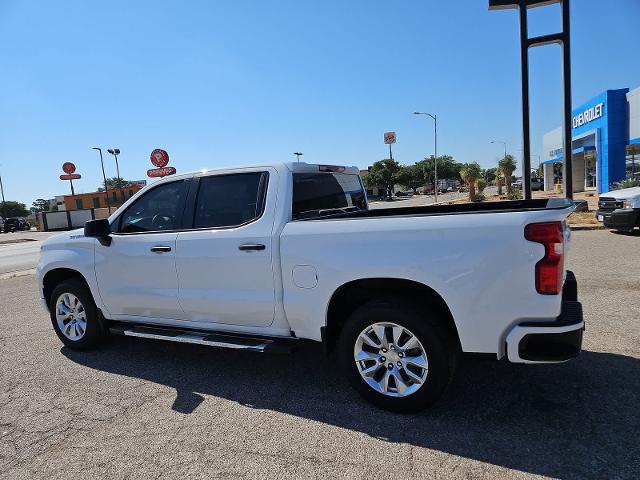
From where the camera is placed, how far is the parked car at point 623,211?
37.3ft

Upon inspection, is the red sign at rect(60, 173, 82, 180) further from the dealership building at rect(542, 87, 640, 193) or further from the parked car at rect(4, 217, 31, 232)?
the dealership building at rect(542, 87, 640, 193)

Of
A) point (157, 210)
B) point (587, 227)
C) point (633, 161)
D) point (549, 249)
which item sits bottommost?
point (587, 227)

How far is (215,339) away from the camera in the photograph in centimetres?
407

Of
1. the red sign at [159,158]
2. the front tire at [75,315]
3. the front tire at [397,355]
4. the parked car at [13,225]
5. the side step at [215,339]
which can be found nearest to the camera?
the front tire at [397,355]

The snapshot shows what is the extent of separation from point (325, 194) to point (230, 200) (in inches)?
37.0

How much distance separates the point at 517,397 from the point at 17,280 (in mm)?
12153

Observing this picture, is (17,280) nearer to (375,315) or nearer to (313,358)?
(313,358)

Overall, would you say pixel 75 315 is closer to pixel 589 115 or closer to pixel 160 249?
pixel 160 249

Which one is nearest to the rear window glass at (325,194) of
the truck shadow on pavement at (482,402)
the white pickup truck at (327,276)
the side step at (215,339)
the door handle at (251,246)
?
the white pickup truck at (327,276)

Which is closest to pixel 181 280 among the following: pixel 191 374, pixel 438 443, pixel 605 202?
pixel 191 374

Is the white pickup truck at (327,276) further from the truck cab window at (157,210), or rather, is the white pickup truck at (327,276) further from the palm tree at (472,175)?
the palm tree at (472,175)

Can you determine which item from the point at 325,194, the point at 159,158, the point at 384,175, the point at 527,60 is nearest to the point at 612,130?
the point at 527,60

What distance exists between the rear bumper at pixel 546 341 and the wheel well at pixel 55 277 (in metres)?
4.42

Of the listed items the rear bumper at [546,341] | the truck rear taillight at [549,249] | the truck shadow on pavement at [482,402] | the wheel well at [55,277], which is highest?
the truck rear taillight at [549,249]
